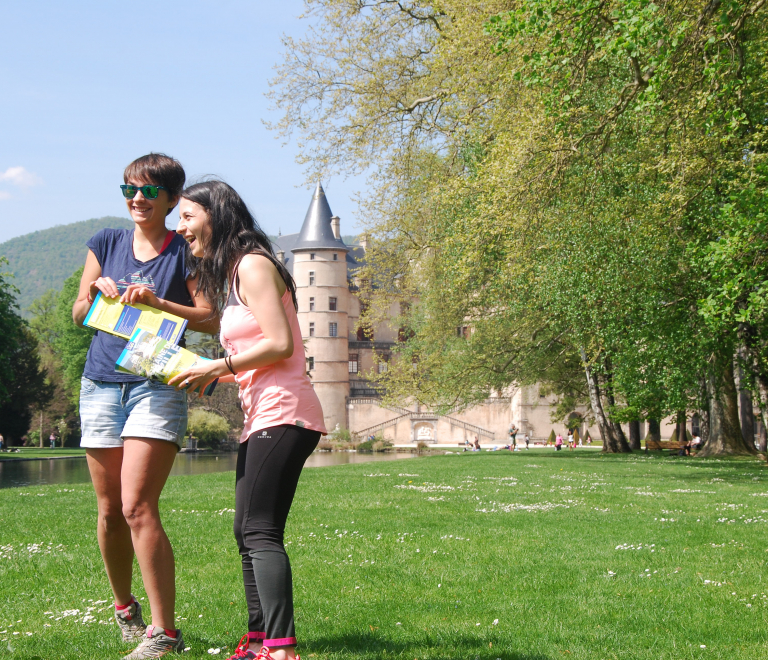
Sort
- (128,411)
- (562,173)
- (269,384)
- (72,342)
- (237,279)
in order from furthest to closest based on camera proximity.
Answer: (72,342), (562,173), (128,411), (237,279), (269,384)

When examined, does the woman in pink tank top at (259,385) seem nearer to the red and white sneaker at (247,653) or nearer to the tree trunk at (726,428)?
the red and white sneaker at (247,653)

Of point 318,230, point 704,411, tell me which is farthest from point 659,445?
point 318,230

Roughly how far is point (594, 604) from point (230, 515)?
17.1 feet

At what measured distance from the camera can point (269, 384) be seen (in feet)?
10.7

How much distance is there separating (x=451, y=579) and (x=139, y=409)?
8.89ft

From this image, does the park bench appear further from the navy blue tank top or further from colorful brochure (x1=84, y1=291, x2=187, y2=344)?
colorful brochure (x1=84, y1=291, x2=187, y2=344)

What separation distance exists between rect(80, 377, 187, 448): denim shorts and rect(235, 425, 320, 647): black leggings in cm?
56

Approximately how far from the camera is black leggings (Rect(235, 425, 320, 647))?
3.09 metres

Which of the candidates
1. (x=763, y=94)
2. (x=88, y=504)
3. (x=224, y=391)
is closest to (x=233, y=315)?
(x=88, y=504)

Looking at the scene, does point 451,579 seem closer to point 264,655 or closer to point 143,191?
point 264,655

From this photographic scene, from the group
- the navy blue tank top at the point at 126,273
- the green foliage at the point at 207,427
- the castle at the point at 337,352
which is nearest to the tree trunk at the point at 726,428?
the navy blue tank top at the point at 126,273

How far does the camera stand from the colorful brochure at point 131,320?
3.57m

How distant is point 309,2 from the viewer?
895 inches

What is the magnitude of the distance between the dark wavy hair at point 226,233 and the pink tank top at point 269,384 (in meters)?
0.13
